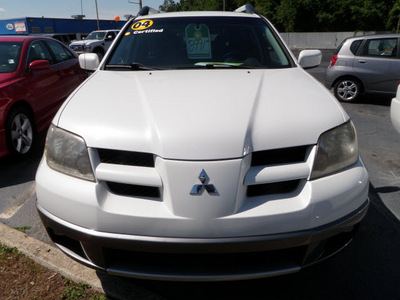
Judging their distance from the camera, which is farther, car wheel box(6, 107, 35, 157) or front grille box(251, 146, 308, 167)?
car wheel box(6, 107, 35, 157)

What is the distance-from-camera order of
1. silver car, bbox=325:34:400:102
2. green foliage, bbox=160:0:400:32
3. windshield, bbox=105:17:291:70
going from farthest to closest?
green foliage, bbox=160:0:400:32 → silver car, bbox=325:34:400:102 → windshield, bbox=105:17:291:70

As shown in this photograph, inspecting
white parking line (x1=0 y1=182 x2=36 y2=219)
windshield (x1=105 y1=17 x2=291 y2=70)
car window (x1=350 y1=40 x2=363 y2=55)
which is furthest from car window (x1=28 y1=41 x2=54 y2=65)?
car window (x1=350 y1=40 x2=363 y2=55)

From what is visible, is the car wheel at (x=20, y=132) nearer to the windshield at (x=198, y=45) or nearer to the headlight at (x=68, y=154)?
the windshield at (x=198, y=45)

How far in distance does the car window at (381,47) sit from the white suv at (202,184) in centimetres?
622

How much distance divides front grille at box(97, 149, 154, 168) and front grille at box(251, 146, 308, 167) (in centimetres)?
48

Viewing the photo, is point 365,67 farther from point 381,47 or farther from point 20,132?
point 20,132

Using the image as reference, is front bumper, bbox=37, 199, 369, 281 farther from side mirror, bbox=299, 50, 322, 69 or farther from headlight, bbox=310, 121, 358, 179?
side mirror, bbox=299, 50, 322, 69

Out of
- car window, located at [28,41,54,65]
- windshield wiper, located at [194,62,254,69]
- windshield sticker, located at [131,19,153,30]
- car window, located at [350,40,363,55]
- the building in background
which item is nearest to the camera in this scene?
windshield wiper, located at [194,62,254,69]

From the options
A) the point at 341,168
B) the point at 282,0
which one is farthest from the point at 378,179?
the point at 282,0

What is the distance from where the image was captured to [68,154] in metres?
1.74

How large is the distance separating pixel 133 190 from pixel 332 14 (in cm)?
4605

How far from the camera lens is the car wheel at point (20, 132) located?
3906 millimetres

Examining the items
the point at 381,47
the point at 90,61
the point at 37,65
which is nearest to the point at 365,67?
the point at 381,47

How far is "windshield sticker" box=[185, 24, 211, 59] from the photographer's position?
2.87 metres
